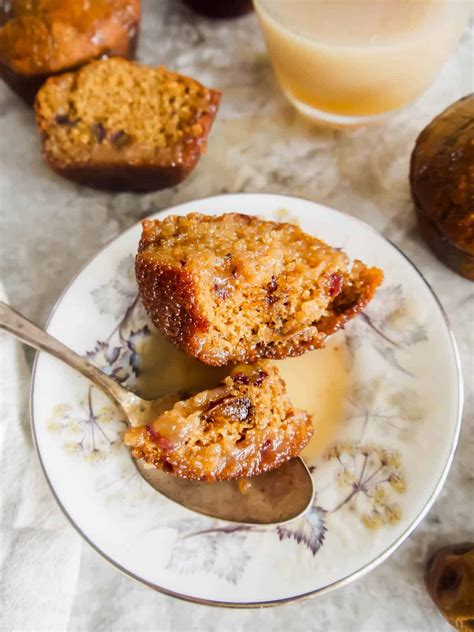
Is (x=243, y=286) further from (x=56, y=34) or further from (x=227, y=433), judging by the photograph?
(x=56, y=34)

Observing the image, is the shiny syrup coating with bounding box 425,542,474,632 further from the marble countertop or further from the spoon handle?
the spoon handle

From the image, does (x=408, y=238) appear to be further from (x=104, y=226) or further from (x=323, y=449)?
(x=104, y=226)

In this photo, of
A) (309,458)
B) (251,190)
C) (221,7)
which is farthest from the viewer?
(221,7)

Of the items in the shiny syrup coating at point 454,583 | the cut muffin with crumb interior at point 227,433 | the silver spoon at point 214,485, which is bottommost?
the shiny syrup coating at point 454,583

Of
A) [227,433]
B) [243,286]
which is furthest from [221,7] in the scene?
[227,433]

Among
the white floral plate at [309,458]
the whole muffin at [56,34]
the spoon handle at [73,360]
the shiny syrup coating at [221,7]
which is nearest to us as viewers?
the white floral plate at [309,458]

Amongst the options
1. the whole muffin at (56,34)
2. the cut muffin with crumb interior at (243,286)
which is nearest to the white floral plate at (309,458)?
the cut muffin with crumb interior at (243,286)

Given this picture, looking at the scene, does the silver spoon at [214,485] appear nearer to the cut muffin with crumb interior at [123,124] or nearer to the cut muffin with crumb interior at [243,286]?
the cut muffin with crumb interior at [243,286]
